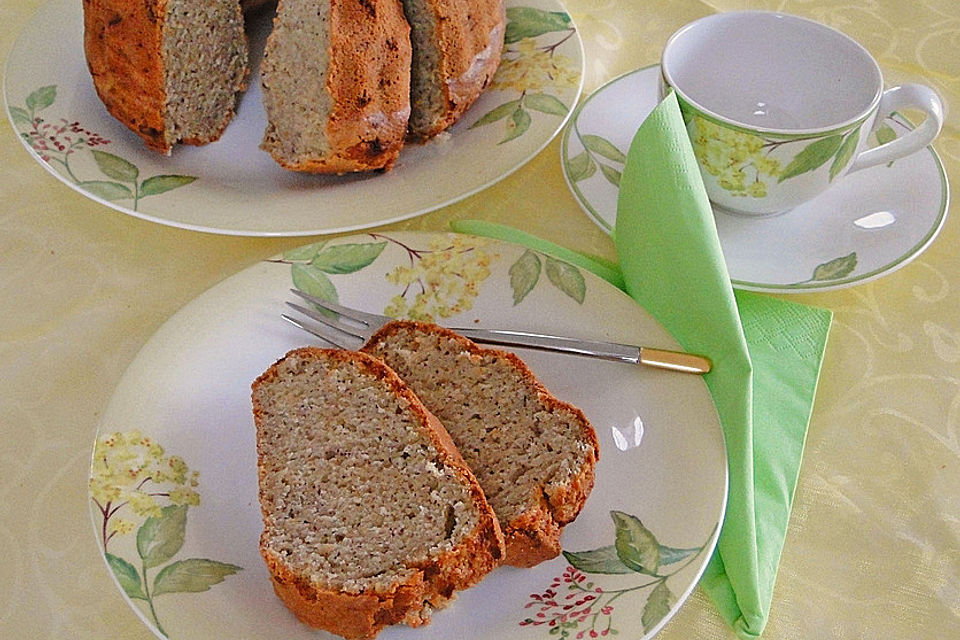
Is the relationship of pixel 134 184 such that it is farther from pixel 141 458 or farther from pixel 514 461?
pixel 514 461

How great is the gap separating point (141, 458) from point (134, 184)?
19.5 inches

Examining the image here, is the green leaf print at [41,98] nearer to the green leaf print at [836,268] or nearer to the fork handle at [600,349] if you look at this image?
the fork handle at [600,349]

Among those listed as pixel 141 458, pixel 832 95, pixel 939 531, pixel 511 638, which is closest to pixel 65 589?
pixel 141 458

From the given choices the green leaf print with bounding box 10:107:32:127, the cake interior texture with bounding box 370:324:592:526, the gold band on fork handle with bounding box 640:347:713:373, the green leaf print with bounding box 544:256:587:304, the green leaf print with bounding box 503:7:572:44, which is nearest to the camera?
the cake interior texture with bounding box 370:324:592:526

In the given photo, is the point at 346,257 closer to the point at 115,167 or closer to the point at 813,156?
the point at 115,167

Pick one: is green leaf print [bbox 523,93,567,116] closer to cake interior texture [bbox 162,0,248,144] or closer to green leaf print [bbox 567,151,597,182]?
green leaf print [bbox 567,151,597,182]

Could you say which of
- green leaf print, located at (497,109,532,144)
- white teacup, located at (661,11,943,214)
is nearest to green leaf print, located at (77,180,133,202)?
green leaf print, located at (497,109,532,144)

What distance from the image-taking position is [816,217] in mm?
1396

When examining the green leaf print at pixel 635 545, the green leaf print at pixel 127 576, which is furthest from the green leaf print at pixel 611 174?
the green leaf print at pixel 127 576

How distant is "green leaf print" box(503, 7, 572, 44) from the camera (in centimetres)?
167

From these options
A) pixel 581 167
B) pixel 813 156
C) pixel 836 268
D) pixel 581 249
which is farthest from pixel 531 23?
pixel 836 268

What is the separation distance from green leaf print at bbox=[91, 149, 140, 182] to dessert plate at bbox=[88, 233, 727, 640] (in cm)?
29

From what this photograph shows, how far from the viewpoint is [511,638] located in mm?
951

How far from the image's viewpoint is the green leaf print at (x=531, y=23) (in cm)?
167
